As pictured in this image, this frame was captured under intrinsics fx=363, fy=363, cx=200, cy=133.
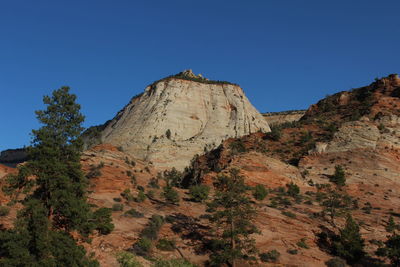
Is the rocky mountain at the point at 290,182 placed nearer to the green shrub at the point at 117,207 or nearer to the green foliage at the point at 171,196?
the green shrub at the point at 117,207

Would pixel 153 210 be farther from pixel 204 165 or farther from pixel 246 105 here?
pixel 246 105

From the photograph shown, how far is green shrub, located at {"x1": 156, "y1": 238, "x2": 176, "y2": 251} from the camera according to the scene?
28.9 meters

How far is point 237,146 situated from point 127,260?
3819 centimetres

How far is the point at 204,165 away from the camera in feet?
198

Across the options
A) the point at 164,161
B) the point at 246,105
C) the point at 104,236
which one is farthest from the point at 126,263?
the point at 246,105

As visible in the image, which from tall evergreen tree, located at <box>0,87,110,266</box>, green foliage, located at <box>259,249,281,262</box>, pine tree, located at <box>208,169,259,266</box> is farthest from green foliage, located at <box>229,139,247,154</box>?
tall evergreen tree, located at <box>0,87,110,266</box>

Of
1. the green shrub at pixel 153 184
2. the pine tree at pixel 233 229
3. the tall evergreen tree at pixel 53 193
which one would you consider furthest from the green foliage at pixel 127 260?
the green shrub at pixel 153 184

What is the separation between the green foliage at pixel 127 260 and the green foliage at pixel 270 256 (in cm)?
971

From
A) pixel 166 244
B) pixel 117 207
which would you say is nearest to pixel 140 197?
pixel 117 207

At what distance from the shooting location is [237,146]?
61.1 meters

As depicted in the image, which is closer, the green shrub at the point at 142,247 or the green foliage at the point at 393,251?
the green shrub at the point at 142,247

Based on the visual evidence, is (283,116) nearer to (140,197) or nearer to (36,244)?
(140,197)

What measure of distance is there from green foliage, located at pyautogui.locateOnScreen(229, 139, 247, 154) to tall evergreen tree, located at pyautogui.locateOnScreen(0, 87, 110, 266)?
122 ft

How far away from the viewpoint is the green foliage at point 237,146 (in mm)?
58781
